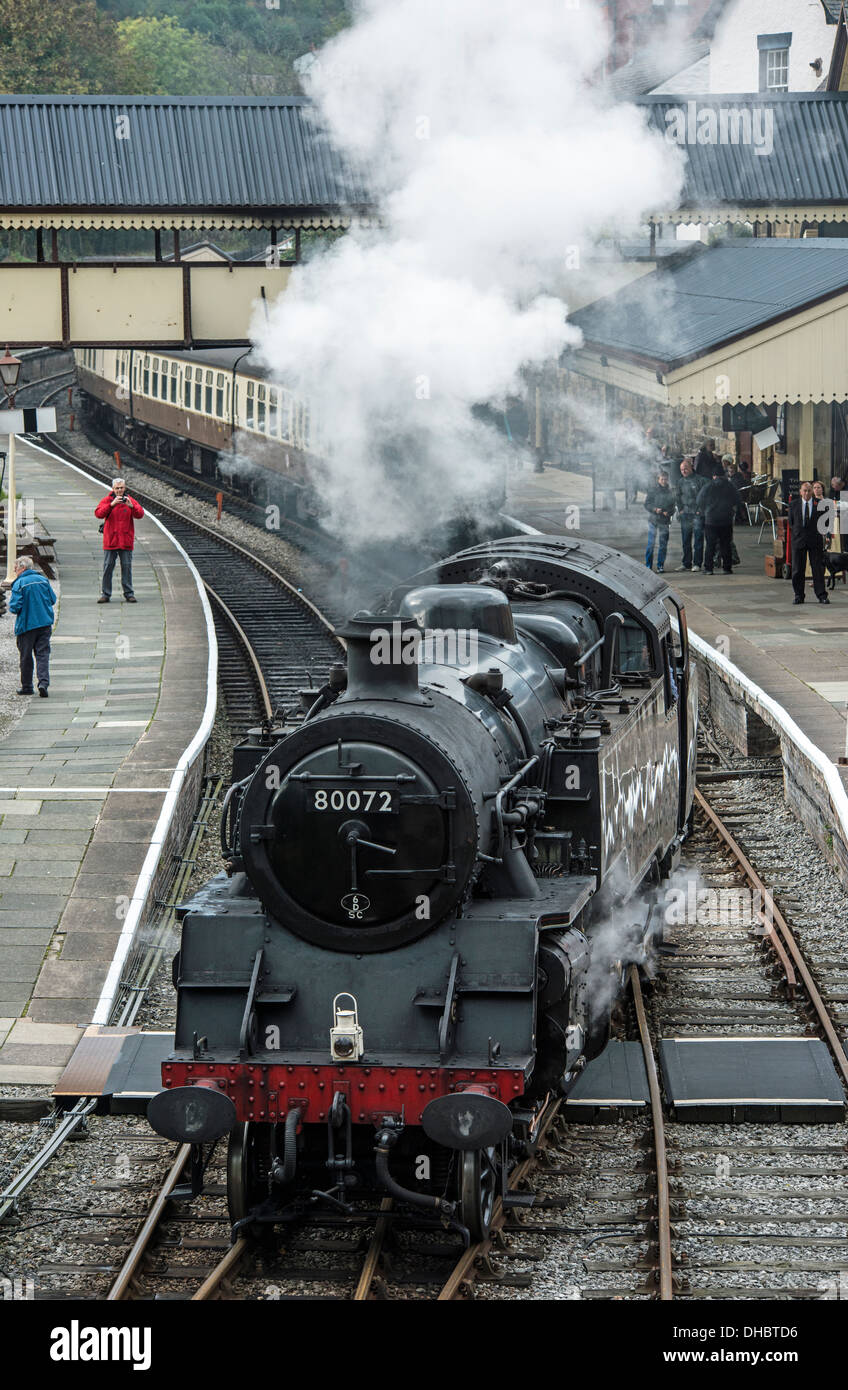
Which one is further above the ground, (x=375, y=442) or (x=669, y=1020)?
(x=375, y=442)

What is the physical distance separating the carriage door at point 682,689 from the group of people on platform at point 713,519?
779 centimetres

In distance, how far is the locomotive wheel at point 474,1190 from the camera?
22.9ft

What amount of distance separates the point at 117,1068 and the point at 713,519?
48.2 ft

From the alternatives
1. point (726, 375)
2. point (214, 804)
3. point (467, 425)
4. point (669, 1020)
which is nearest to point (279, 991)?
point (669, 1020)

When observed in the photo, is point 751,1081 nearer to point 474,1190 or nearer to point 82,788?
point 474,1190

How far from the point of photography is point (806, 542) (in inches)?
786

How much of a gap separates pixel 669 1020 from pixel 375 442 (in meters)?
6.99

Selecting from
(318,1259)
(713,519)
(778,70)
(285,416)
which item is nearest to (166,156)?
(285,416)

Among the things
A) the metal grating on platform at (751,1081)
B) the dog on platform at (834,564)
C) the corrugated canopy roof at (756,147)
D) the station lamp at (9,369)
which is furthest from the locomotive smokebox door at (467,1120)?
the corrugated canopy roof at (756,147)

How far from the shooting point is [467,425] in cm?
1496

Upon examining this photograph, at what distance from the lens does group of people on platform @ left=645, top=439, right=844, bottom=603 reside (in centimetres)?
1973

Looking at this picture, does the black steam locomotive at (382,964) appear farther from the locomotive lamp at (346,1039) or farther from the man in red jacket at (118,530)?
the man in red jacket at (118,530)
